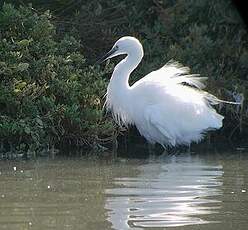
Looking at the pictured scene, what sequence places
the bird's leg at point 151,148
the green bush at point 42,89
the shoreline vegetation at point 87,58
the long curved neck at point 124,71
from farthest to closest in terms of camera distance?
1. the long curved neck at point 124,71
2. the bird's leg at point 151,148
3. the shoreline vegetation at point 87,58
4. the green bush at point 42,89

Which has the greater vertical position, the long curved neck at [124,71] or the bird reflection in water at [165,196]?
the long curved neck at [124,71]

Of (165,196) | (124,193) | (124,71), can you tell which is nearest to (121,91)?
(124,71)

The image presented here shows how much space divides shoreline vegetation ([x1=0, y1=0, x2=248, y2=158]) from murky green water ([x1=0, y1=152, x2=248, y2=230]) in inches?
33.6

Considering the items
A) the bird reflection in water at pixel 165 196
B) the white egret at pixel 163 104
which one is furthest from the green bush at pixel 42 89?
the bird reflection in water at pixel 165 196

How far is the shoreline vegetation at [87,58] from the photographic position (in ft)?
31.7

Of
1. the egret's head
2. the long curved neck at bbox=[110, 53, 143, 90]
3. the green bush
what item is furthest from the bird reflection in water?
the egret's head

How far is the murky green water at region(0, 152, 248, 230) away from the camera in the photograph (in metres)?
5.44

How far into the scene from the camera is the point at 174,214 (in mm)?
5625

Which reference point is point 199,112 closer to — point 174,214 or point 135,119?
point 135,119

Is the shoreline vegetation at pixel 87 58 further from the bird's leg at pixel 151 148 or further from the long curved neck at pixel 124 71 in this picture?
the bird's leg at pixel 151 148

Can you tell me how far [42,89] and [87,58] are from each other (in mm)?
2001

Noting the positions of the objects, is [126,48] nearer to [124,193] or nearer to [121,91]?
[121,91]

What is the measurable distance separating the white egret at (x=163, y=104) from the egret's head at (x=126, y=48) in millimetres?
13

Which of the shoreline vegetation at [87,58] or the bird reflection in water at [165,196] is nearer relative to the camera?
the bird reflection in water at [165,196]
